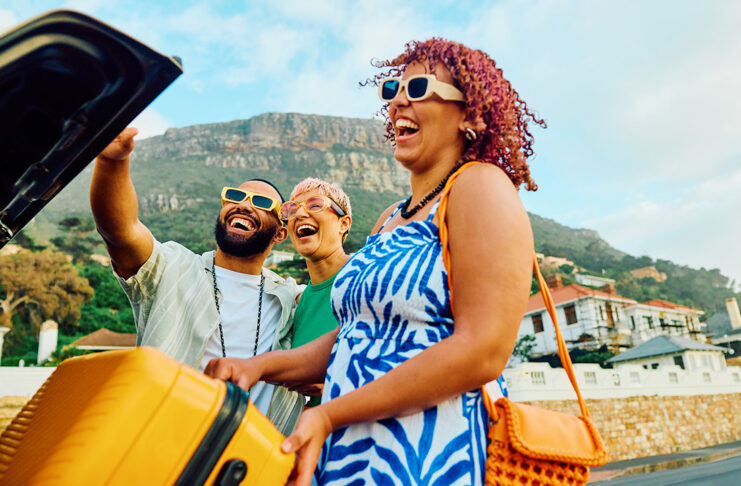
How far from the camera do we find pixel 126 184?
1959 millimetres

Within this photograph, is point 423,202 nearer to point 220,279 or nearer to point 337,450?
point 337,450

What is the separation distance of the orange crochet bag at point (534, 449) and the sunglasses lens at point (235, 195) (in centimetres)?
213

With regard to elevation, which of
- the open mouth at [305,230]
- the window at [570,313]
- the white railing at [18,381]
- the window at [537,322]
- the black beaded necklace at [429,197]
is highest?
the window at [570,313]

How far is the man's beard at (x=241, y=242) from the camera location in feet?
10.0

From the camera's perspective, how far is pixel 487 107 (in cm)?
161

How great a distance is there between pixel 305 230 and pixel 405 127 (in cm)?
165

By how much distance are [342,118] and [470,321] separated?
153971mm

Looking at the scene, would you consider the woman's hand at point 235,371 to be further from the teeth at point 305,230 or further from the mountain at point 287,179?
the mountain at point 287,179

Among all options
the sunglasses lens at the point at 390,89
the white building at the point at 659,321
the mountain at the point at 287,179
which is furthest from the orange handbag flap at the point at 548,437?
the mountain at the point at 287,179

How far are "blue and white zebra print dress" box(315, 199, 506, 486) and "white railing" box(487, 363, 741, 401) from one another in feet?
65.0

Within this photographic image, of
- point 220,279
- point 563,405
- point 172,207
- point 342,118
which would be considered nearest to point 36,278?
point 563,405

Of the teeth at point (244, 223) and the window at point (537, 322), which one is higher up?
the window at point (537, 322)

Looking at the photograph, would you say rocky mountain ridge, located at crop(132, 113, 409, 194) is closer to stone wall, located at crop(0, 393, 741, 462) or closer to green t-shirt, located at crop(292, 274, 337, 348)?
stone wall, located at crop(0, 393, 741, 462)

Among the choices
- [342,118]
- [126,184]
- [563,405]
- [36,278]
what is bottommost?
[126,184]
